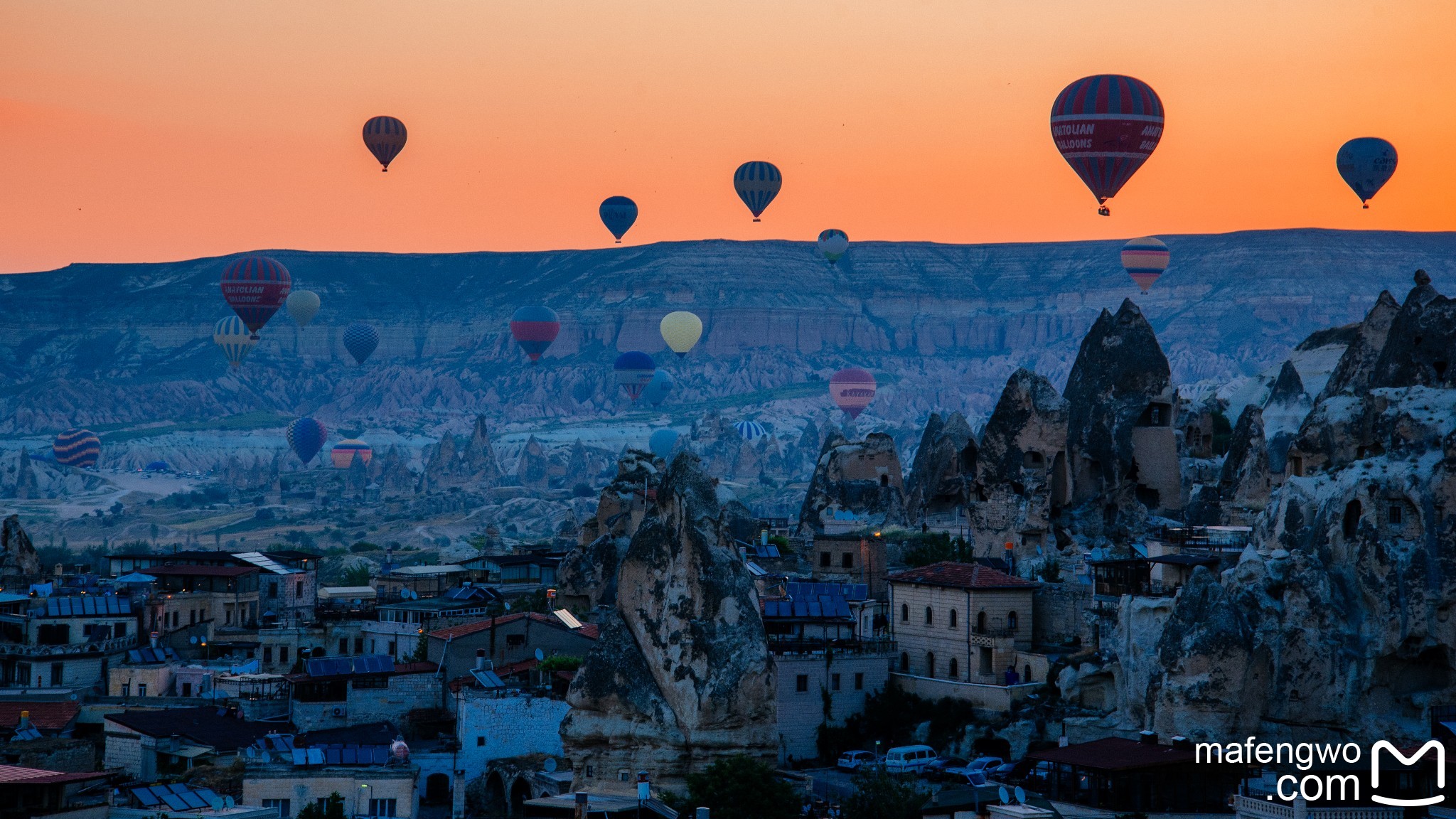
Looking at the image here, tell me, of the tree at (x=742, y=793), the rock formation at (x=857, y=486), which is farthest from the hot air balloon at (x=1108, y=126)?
the tree at (x=742, y=793)

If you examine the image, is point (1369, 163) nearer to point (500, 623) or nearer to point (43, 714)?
point (500, 623)

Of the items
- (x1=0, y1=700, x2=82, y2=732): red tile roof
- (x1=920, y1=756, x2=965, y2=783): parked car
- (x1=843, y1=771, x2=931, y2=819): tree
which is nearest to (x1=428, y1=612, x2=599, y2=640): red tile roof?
(x1=0, y1=700, x2=82, y2=732): red tile roof

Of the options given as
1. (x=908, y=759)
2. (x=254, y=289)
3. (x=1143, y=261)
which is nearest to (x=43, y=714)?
(x=908, y=759)

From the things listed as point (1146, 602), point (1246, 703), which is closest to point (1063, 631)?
point (1146, 602)

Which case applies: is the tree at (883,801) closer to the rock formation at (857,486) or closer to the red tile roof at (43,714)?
the red tile roof at (43,714)

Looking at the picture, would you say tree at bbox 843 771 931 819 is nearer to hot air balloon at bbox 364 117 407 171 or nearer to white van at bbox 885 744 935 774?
white van at bbox 885 744 935 774
